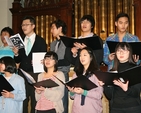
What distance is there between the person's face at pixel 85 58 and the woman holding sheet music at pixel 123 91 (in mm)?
254

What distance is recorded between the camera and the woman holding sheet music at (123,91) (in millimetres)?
1922

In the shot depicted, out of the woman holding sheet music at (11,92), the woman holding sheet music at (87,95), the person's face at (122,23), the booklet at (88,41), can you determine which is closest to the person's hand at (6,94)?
the woman holding sheet music at (11,92)

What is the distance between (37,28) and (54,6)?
49 cm

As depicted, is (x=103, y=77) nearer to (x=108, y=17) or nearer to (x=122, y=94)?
(x=122, y=94)

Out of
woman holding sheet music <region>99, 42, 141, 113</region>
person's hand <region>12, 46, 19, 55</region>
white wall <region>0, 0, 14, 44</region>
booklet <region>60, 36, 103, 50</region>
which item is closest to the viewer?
woman holding sheet music <region>99, 42, 141, 113</region>

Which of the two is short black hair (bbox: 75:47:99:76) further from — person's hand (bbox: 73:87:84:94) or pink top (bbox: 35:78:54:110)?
pink top (bbox: 35:78:54:110)

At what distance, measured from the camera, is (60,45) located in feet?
8.75

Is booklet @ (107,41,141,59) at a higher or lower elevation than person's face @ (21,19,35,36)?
lower

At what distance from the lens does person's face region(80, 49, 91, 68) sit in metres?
2.24

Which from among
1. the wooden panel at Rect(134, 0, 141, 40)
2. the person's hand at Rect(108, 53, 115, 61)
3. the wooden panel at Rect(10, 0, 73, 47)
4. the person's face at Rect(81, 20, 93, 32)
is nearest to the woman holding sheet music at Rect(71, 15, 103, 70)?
the person's face at Rect(81, 20, 93, 32)

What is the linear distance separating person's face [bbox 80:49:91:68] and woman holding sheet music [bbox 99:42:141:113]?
254 mm

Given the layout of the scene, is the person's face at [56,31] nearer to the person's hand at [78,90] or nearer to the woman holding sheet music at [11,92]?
the woman holding sheet music at [11,92]

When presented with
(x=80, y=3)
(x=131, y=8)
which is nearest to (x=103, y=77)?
(x=131, y=8)

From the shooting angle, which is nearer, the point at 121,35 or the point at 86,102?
the point at 86,102
